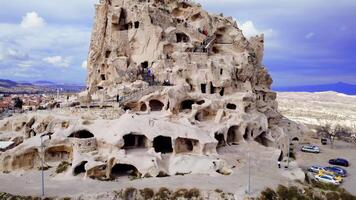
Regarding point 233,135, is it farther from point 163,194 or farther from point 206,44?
point 163,194

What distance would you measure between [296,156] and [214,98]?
1573cm

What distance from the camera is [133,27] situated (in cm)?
5831

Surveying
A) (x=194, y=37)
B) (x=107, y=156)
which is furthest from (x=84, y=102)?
(x=194, y=37)

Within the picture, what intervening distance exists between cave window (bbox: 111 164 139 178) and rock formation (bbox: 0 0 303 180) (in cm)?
11

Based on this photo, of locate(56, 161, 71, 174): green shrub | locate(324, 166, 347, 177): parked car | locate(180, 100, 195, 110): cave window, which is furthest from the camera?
locate(180, 100, 195, 110): cave window

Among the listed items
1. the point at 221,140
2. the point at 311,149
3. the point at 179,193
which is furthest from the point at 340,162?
the point at 179,193

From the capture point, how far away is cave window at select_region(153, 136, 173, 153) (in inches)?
1623

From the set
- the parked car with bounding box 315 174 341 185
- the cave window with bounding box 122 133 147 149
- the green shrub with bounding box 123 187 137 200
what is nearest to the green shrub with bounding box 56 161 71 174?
the cave window with bounding box 122 133 147 149

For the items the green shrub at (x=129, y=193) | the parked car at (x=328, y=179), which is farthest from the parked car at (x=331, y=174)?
the green shrub at (x=129, y=193)

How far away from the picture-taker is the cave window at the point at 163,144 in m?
41.2

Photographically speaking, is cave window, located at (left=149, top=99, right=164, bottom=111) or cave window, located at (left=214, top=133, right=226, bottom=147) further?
cave window, located at (left=149, top=99, right=164, bottom=111)

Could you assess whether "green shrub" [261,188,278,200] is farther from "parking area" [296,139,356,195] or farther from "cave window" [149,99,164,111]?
"cave window" [149,99,164,111]

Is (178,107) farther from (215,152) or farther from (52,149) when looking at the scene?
(52,149)

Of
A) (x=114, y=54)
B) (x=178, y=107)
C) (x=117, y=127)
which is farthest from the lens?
(x=114, y=54)
